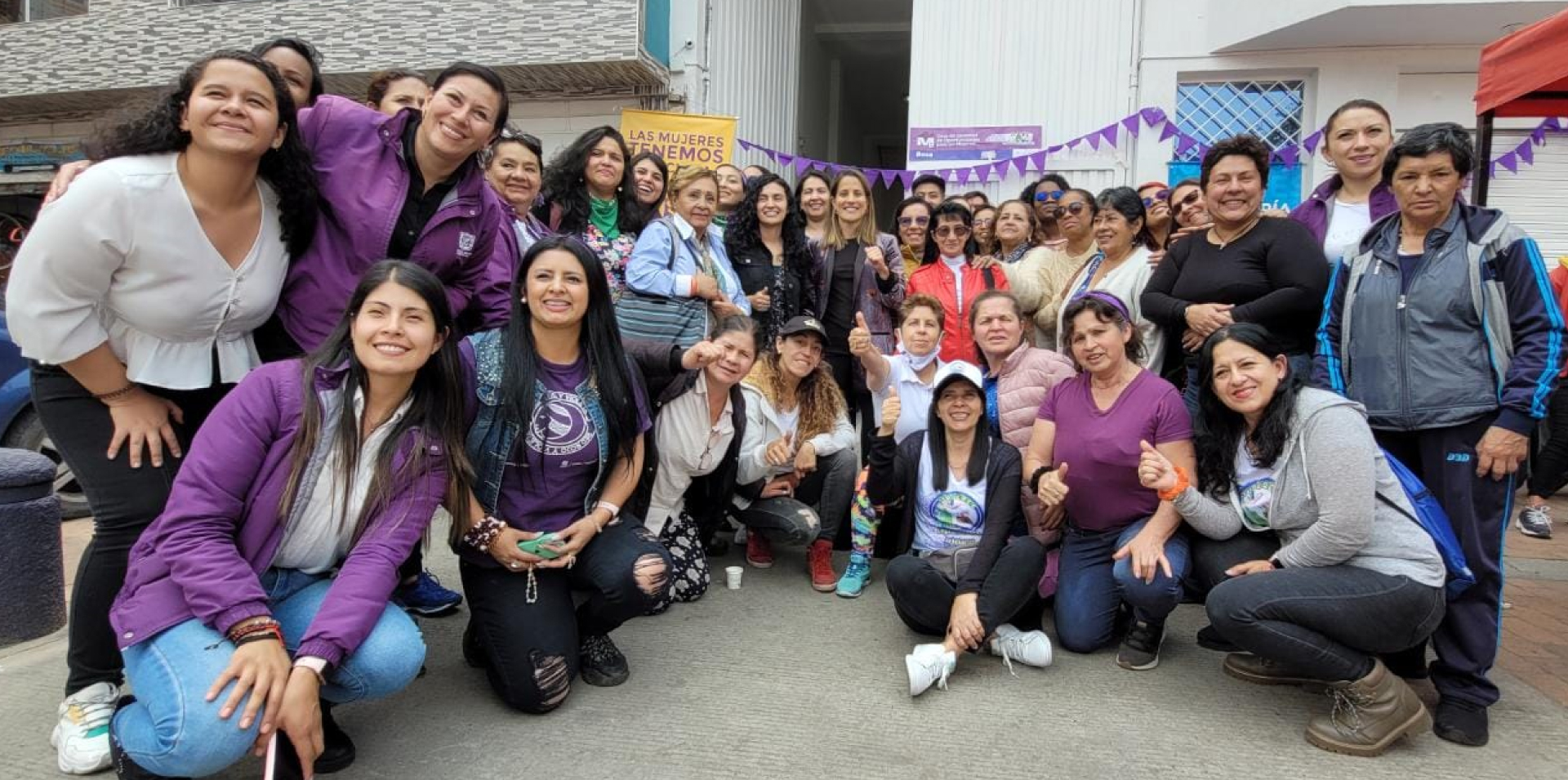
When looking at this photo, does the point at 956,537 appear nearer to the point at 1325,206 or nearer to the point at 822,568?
the point at 822,568

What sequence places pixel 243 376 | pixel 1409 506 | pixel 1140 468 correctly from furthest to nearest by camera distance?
pixel 1140 468, pixel 1409 506, pixel 243 376

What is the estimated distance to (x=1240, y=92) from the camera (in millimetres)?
8633

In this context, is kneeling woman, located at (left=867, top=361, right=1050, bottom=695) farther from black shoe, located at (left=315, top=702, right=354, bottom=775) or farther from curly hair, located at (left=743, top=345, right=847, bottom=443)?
black shoe, located at (left=315, top=702, right=354, bottom=775)

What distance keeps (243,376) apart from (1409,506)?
12.3 ft

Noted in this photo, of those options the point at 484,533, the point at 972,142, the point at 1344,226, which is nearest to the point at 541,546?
the point at 484,533

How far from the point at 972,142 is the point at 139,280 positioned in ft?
27.1

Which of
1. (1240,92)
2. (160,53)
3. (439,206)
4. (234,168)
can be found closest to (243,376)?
(234,168)

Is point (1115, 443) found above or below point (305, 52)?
below

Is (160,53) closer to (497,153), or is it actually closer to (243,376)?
(497,153)

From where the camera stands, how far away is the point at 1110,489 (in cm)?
337

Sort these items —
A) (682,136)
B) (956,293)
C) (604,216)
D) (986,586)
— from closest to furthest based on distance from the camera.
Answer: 1. (986,586)
2. (604,216)
3. (956,293)
4. (682,136)

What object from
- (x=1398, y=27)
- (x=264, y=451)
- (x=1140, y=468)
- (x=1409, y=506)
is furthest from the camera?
(x=1398, y=27)

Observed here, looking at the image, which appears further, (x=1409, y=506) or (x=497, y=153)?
(x=497, y=153)

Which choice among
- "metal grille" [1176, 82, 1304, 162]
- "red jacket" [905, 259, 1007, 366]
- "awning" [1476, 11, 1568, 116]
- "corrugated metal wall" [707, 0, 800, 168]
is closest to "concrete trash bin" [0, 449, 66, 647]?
"red jacket" [905, 259, 1007, 366]
